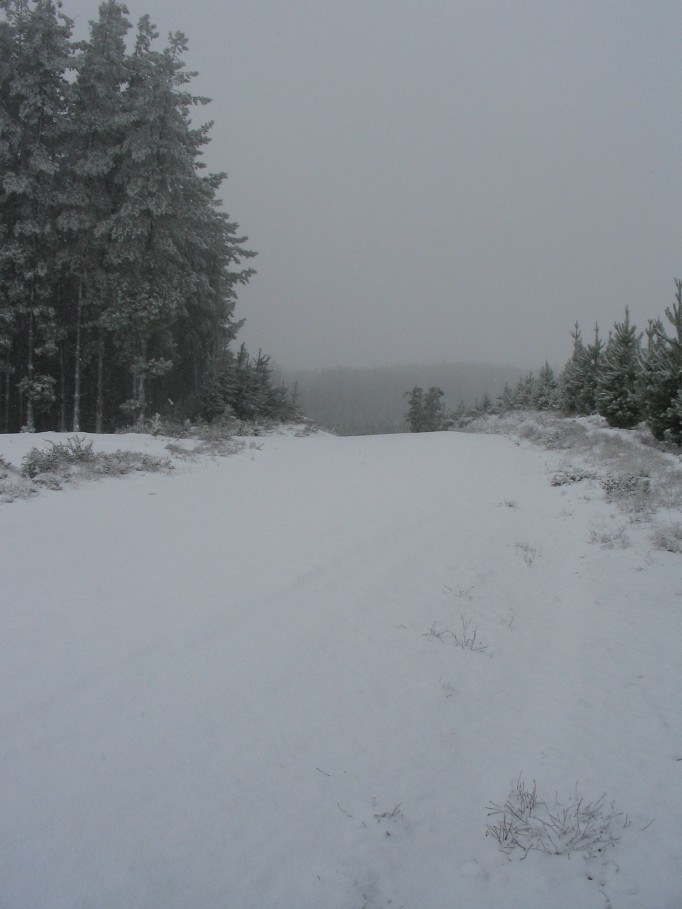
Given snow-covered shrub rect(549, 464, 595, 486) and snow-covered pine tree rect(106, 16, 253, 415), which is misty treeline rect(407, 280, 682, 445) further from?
snow-covered pine tree rect(106, 16, 253, 415)

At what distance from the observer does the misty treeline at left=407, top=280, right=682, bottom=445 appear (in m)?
11.4

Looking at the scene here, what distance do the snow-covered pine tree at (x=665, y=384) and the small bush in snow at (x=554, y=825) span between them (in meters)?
11.1

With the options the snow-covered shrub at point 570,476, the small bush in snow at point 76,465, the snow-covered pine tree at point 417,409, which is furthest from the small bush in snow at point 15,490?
the snow-covered pine tree at point 417,409

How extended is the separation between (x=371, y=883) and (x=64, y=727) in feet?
5.10

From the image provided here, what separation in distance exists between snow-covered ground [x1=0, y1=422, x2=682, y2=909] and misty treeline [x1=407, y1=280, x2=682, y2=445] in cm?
825

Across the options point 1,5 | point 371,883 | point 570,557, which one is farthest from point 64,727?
point 1,5

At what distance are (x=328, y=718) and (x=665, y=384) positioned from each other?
12560 millimetres

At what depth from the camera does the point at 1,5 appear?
1500 cm

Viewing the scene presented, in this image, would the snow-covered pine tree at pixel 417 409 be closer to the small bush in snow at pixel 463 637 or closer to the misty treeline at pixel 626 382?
the misty treeline at pixel 626 382

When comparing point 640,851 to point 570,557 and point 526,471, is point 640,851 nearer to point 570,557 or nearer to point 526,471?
point 570,557

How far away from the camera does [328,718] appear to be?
238 centimetres

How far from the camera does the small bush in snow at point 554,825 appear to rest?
5.72 feet

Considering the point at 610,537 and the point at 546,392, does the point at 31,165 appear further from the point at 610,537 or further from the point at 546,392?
the point at 546,392

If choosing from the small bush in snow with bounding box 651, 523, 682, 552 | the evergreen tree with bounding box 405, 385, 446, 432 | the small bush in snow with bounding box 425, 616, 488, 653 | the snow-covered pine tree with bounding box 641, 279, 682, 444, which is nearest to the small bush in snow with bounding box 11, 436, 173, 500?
the small bush in snow with bounding box 425, 616, 488, 653
